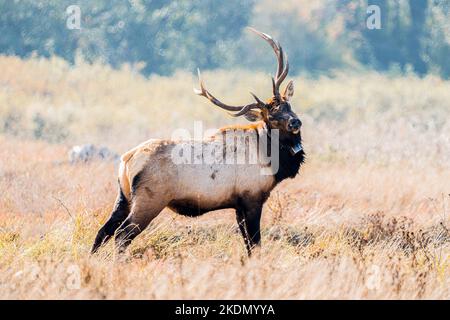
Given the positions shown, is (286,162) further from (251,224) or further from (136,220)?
(136,220)

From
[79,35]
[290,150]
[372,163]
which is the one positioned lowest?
[372,163]

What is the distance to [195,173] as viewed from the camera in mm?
7625

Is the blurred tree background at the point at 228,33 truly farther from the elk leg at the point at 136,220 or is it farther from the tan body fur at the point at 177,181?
the elk leg at the point at 136,220

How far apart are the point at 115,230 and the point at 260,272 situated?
208 centimetres

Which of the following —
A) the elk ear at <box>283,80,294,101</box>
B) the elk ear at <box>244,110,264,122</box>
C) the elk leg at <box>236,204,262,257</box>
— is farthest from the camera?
the elk ear at <box>283,80,294,101</box>

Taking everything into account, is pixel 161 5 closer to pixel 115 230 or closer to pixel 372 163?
pixel 372 163

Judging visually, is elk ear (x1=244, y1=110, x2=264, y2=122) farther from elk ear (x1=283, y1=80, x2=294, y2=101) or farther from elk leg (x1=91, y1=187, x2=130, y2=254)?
elk leg (x1=91, y1=187, x2=130, y2=254)

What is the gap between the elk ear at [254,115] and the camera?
27.2 ft

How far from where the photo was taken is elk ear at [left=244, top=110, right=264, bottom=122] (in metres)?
8.30

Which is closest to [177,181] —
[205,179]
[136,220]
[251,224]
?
[205,179]

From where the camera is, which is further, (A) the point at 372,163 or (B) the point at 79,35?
(B) the point at 79,35

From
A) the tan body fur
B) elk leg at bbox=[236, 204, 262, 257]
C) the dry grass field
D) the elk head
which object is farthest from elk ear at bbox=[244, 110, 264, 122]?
the dry grass field

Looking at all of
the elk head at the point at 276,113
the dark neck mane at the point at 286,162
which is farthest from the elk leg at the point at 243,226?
the elk head at the point at 276,113
